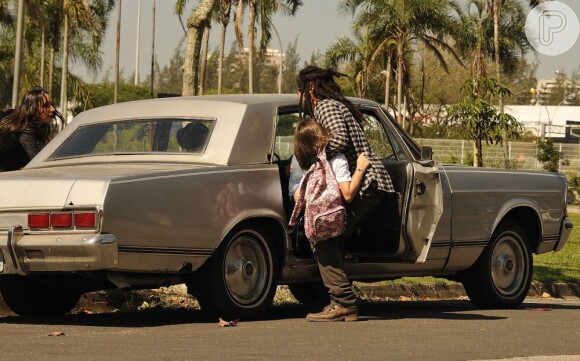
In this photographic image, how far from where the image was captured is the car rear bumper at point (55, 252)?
8289mm

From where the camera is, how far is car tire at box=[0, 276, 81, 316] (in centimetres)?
982

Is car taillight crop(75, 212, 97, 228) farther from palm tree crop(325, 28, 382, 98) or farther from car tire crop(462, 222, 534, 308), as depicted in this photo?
palm tree crop(325, 28, 382, 98)

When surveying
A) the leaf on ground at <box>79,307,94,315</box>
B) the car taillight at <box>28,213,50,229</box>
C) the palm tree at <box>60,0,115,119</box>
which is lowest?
the leaf on ground at <box>79,307,94,315</box>

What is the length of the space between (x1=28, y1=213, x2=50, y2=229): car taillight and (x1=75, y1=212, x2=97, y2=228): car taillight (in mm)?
242

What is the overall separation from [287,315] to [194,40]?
5.73 meters

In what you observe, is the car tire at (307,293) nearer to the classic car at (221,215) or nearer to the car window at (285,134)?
the classic car at (221,215)

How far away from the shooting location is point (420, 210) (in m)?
9.99

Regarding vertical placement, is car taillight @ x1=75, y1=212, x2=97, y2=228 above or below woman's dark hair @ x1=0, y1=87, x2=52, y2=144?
below

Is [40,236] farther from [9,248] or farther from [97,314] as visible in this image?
[97,314]

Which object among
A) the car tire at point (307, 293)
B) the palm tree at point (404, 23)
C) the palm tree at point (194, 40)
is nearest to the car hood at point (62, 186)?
the car tire at point (307, 293)

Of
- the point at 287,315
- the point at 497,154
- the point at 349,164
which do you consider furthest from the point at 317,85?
the point at 497,154

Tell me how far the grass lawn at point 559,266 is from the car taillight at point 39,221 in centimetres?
710

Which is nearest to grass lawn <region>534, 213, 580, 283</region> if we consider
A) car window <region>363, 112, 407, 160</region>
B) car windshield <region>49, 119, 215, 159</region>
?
car window <region>363, 112, 407, 160</region>

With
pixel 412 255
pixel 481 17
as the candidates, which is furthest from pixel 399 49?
pixel 412 255
